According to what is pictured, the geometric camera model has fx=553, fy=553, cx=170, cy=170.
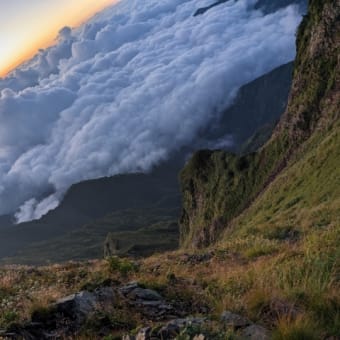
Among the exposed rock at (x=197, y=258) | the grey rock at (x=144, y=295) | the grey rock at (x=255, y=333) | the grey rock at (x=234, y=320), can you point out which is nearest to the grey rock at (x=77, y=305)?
the grey rock at (x=144, y=295)

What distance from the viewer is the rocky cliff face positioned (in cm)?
7329

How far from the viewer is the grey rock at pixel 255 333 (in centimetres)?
826

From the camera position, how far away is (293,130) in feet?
265

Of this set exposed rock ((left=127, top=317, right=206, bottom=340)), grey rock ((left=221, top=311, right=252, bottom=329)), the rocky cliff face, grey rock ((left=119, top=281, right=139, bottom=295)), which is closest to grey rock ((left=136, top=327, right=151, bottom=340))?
exposed rock ((left=127, top=317, right=206, bottom=340))

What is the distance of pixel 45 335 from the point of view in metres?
10.5

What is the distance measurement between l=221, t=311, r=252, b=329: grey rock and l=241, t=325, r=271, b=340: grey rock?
10.9 inches

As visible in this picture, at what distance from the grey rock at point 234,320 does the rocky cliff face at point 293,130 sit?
58098 mm

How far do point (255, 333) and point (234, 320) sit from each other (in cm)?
86

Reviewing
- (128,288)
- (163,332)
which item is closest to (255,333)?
(163,332)

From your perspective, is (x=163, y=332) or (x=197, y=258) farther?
(x=197, y=258)

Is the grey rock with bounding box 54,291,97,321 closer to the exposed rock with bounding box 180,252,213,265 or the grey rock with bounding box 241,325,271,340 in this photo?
the grey rock with bounding box 241,325,271,340

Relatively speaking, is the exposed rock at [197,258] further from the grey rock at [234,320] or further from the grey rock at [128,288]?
the grey rock at [234,320]

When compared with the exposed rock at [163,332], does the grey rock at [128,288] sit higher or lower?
lower

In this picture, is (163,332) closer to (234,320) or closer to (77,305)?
(234,320)
